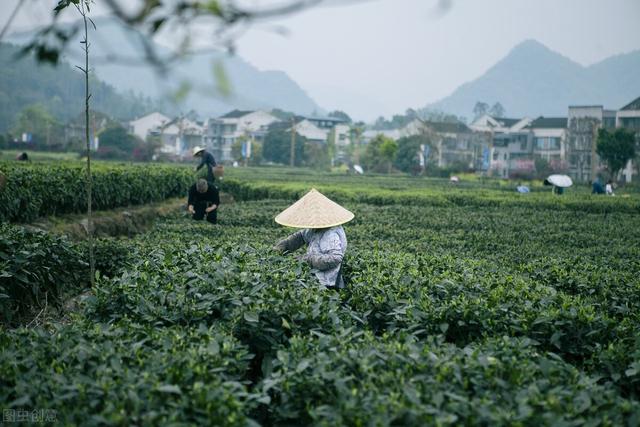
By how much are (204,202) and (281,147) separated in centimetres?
5910

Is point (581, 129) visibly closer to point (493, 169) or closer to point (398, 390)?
point (493, 169)

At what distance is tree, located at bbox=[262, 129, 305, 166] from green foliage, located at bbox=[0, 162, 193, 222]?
167 ft

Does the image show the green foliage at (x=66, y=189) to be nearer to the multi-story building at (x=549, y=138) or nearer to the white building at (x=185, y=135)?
the multi-story building at (x=549, y=138)

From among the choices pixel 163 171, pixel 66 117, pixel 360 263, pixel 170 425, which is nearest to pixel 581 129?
pixel 163 171

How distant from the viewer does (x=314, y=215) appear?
20.9 ft

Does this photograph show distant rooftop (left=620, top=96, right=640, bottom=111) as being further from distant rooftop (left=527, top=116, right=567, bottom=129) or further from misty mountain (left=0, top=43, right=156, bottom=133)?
misty mountain (left=0, top=43, right=156, bottom=133)

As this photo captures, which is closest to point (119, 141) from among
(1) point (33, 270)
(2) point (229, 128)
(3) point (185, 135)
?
(3) point (185, 135)

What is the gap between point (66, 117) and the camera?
4122 inches

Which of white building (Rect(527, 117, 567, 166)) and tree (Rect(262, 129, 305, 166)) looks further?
white building (Rect(527, 117, 567, 166))

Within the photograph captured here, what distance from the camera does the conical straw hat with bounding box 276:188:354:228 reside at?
632 centimetres

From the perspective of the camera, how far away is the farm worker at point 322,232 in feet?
20.4

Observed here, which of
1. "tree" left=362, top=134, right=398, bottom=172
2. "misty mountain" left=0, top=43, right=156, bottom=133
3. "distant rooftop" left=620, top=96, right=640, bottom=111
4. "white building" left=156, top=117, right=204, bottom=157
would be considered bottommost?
"tree" left=362, top=134, right=398, bottom=172

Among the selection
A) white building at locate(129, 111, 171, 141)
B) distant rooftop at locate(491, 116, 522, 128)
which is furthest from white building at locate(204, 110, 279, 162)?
distant rooftop at locate(491, 116, 522, 128)

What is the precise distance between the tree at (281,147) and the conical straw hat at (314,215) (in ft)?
209
